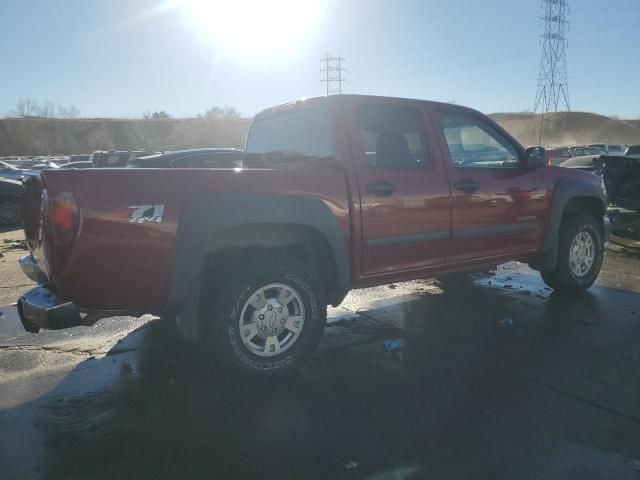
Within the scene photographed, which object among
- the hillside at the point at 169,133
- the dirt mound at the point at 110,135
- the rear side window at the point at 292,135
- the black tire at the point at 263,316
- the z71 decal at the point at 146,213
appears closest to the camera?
the z71 decal at the point at 146,213

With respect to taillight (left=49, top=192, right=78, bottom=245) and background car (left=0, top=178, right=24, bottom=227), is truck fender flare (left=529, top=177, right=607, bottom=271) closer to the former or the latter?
taillight (left=49, top=192, right=78, bottom=245)

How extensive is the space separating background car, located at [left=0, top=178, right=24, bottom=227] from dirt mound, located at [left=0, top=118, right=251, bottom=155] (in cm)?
6115

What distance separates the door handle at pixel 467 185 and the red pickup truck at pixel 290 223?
0.01 metres

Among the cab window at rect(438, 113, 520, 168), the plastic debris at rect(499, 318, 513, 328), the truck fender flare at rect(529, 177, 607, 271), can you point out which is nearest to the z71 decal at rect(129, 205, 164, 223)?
the cab window at rect(438, 113, 520, 168)

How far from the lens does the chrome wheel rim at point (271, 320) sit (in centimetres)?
359

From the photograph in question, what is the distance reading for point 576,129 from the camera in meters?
84.7

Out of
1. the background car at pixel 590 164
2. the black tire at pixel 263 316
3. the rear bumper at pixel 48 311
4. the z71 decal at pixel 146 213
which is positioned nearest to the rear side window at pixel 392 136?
the black tire at pixel 263 316

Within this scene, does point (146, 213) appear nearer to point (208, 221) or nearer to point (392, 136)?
point (208, 221)

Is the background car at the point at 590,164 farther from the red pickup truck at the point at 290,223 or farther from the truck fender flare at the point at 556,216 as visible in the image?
the red pickup truck at the point at 290,223

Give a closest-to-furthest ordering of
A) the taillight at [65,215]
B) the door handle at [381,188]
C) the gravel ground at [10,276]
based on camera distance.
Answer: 1. the taillight at [65,215]
2. the door handle at [381,188]
3. the gravel ground at [10,276]

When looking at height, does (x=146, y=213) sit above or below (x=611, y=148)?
below

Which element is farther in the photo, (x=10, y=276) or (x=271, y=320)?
(x=10, y=276)

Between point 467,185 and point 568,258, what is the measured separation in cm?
194

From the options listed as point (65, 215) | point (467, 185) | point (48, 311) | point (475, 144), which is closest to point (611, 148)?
point (475, 144)
